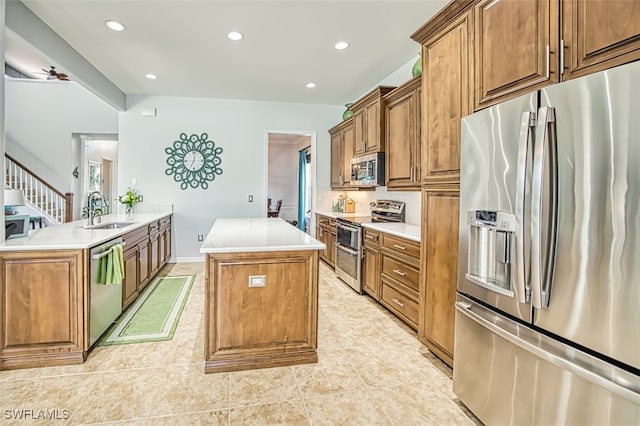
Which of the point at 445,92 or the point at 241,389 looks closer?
the point at 241,389

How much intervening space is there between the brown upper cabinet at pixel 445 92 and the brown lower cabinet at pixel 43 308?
8.53 feet

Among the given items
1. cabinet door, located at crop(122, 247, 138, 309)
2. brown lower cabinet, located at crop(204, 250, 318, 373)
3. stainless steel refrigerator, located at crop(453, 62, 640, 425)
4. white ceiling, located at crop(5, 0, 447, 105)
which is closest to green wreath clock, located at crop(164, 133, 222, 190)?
white ceiling, located at crop(5, 0, 447, 105)

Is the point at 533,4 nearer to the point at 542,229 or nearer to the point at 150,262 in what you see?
the point at 542,229

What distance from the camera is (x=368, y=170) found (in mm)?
4348

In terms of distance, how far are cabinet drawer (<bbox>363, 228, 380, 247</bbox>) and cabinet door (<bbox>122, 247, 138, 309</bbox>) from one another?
253 cm

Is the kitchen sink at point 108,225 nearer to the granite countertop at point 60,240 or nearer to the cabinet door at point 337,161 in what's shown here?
the granite countertop at point 60,240

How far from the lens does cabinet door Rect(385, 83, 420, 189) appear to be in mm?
3383

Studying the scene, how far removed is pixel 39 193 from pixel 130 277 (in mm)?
5077

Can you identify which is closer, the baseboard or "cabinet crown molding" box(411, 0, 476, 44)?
"cabinet crown molding" box(411, 0, 476, 44)

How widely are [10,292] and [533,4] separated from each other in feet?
11.7

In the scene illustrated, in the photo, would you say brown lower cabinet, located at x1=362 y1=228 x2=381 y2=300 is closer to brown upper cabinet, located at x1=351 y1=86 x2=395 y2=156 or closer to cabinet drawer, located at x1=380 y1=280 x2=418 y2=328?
cabinet drawer, located at x1=380 y1=280 x2=418 y2=328

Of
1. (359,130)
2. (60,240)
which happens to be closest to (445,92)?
(359,130)

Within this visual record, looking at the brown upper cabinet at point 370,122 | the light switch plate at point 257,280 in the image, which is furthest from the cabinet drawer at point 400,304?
the brown upper cabinet at point 370,122

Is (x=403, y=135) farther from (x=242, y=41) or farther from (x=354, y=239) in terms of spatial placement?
(x=242, y=41)
